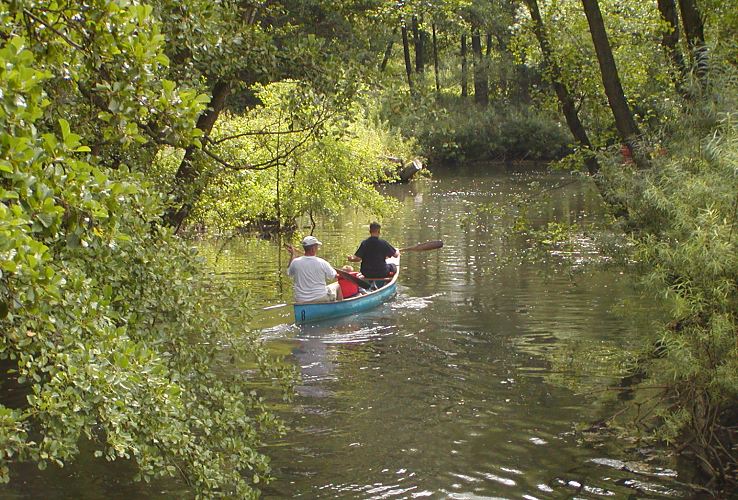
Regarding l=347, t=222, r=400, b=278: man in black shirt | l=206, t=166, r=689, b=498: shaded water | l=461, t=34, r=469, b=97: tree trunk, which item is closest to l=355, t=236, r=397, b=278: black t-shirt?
l=347, t=222, r=400, b=278: man in black shirt

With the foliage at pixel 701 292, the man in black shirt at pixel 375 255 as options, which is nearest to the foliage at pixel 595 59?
the foliage at pixel 701 292

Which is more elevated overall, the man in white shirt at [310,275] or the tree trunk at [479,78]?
the tree trunk at [479,78]

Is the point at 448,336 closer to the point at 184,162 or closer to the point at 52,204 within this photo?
the point at 184,162

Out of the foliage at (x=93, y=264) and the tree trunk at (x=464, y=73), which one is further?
the tree trunk at (x=464, y=73)

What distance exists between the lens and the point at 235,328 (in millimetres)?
6582

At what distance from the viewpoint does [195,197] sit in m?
9.96

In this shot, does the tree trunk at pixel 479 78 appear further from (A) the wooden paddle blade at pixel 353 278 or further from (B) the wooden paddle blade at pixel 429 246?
(A) the wooden paddle blade at pixel 353 278

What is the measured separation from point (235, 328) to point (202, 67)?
290cm

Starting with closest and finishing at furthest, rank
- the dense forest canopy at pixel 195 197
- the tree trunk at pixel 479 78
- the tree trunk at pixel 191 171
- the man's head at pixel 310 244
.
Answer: the dense forest canopy at pixel 195 197
the tree trunk at pixel 191 171
the man's head at pixel 310 244
the tree trunk at pixel 479 78

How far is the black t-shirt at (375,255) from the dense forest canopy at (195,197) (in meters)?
4.32

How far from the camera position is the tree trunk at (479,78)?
49594 millimetres

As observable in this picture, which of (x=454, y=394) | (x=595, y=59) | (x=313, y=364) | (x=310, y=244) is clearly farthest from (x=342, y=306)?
(x=595, y=59)

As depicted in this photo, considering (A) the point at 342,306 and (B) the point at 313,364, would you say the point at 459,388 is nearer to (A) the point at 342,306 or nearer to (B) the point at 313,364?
(B) the point at 313,364

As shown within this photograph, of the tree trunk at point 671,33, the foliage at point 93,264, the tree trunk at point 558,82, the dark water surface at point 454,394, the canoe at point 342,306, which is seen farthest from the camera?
the canoe at point 342,306
